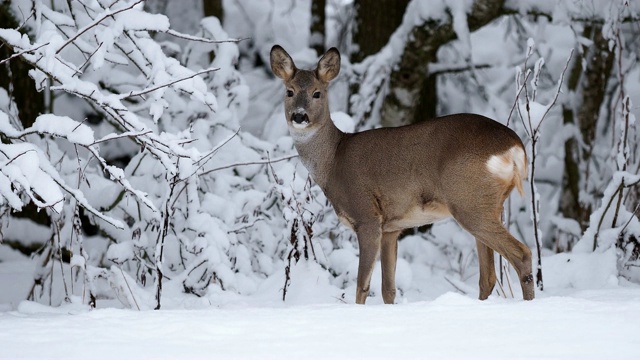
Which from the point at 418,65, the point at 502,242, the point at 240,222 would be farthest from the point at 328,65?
the point at 418,65

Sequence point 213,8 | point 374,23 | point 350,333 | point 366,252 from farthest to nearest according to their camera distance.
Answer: point 213,8 → point 374,23 → point 366,252 → point 350,333

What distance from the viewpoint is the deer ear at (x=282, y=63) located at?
20.5 feet

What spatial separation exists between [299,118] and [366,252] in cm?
89

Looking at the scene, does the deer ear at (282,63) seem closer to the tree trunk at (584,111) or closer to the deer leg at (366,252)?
the deer leg at (366,252)

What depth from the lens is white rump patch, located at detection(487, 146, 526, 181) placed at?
17.0 ft

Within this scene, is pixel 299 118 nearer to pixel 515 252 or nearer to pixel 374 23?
pixel 515 252

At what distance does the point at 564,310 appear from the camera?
372cm

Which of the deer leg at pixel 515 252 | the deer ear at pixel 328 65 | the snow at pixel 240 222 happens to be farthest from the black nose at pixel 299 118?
the deer leg at pixel 515 252

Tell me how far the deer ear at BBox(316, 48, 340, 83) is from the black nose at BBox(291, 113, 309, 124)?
412mm

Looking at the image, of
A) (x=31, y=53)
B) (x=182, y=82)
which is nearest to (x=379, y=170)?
(x=182, y=82)

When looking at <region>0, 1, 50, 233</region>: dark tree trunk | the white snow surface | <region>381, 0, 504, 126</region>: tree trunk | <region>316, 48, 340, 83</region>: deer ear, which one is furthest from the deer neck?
<region>0, 1, 50, 233</region>: dark tree trunk

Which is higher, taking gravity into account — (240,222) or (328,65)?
(328,65)

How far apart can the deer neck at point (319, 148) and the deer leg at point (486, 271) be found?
3.40ft

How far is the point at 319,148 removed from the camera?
20.0 ft
